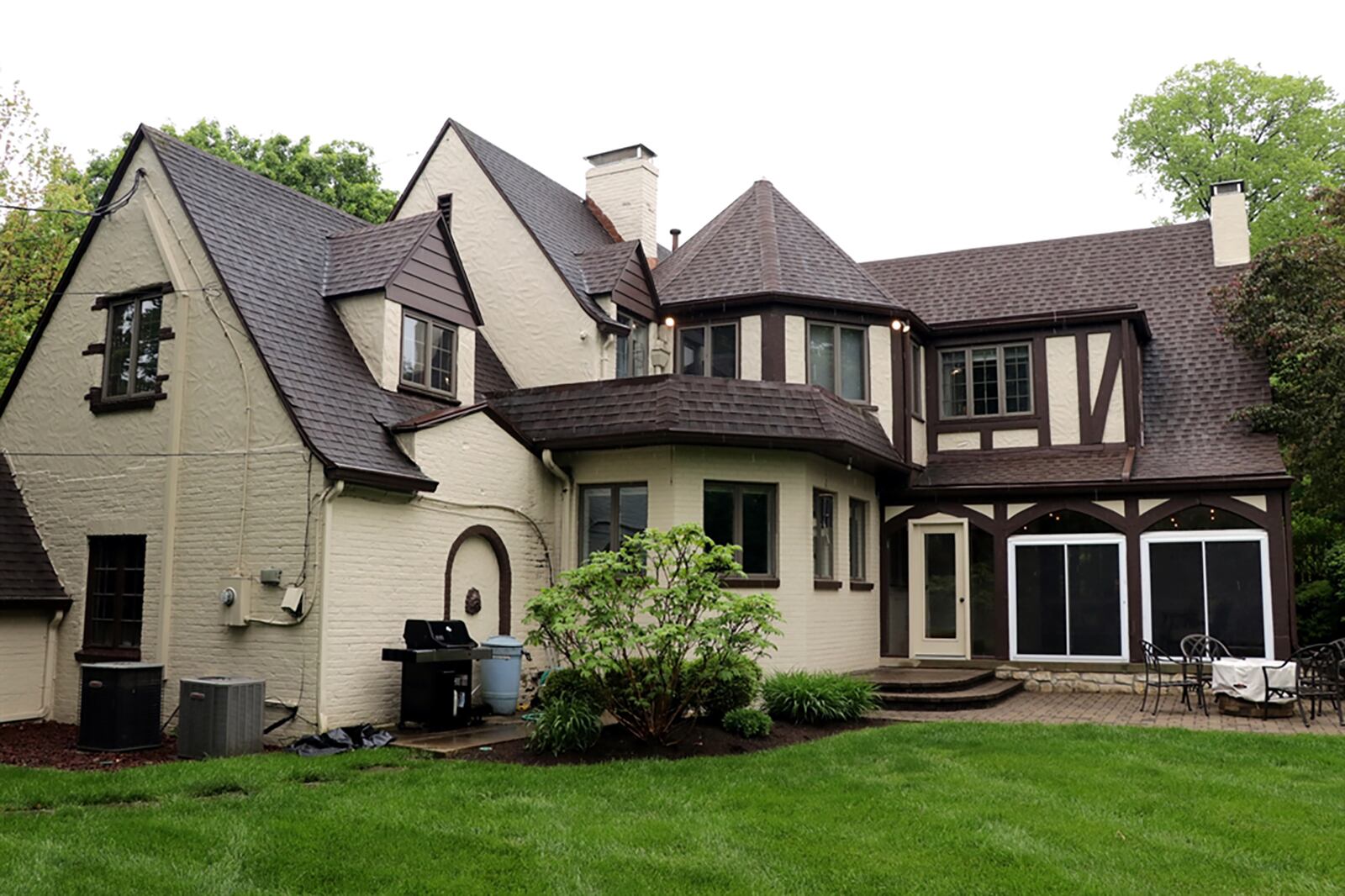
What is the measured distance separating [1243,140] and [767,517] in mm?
21004

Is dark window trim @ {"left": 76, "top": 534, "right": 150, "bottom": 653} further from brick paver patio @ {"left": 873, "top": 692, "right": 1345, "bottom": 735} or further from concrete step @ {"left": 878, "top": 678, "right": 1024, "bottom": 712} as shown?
concrete step @ {"left": 878, "top": 678, "right": 1024, "bottom": 712}

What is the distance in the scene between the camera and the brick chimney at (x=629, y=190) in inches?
816

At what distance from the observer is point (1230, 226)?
1919 centimetres

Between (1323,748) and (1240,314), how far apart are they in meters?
8.85

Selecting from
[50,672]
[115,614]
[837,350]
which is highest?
[837,350]

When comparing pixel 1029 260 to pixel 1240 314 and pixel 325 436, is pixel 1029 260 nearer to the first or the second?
pixel 1240 314

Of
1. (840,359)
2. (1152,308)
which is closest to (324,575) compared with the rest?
(840,359)

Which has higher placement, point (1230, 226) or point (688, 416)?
point (1230, 226)

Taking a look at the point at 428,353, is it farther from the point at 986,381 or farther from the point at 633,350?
the point at 986,381

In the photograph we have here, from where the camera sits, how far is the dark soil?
1002 cm

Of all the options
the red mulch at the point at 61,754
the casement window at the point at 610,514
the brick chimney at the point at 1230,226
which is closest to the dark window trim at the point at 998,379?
the brick chimney at the point at 1230,226

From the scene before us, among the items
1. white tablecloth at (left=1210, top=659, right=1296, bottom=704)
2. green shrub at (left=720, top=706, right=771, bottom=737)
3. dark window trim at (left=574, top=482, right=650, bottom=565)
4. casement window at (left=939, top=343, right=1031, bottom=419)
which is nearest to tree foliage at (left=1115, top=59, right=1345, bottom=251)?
casement window at (left=939, top=343, right=1031, bottom=419)

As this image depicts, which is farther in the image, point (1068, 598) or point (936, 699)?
point (1068, 598)

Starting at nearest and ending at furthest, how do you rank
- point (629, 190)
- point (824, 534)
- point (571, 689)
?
1. point (571, 689)
2. point (824, 534)
3. point (629, 190)
